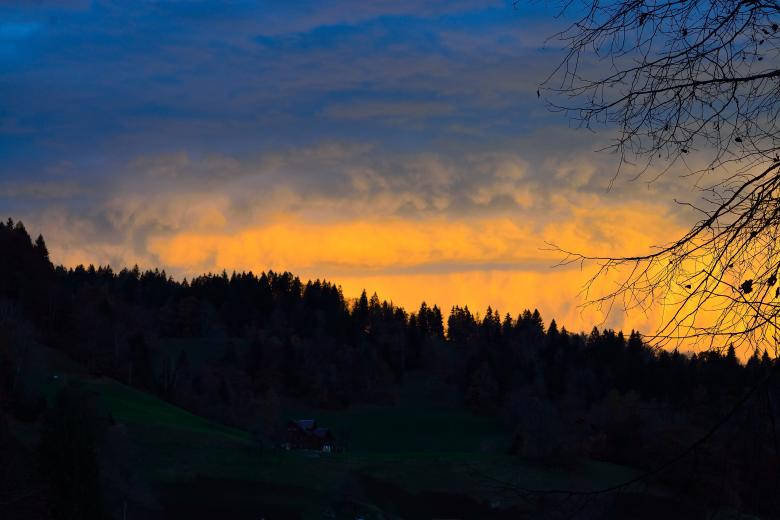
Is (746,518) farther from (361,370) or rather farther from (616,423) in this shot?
(361,370)

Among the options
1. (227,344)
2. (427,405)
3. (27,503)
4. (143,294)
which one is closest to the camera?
(27,503)

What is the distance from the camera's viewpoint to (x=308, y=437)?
333ft

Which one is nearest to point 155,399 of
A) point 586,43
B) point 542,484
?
point 542,484

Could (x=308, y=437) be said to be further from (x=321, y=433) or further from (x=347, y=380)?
(x=347, y=380)

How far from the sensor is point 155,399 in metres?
98.2

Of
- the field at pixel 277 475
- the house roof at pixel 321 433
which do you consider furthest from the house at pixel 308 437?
the field at pixel 277 475

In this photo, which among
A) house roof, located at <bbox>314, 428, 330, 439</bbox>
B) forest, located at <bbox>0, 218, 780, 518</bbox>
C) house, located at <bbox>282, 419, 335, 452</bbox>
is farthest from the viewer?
house roof, located at <bbox>314, 428, 330, 439</bbox>

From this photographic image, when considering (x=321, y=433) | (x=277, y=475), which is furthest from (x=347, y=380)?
(x=277, y=475)

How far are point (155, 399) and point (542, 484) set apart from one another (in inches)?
1900

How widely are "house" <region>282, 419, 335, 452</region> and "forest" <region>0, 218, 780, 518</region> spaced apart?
2222 mm

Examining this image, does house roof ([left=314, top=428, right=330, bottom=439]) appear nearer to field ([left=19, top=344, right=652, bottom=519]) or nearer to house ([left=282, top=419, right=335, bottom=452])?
house ([left=282, top=419, right=335, bottom=452])

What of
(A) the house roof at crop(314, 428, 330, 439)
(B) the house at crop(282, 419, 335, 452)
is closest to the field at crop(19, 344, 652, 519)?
(B) the house at crop(282, 419, 335, 452)

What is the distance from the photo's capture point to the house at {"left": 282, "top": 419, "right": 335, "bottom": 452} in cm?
9969

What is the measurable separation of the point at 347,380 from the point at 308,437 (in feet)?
116
